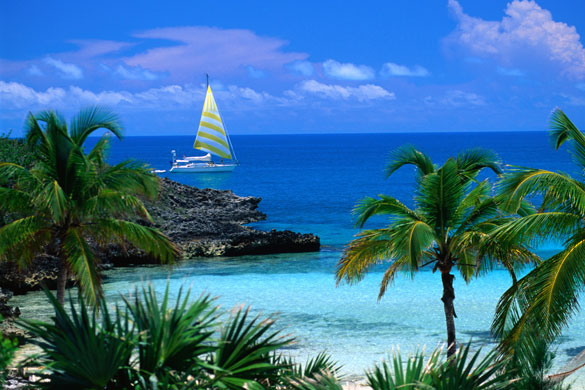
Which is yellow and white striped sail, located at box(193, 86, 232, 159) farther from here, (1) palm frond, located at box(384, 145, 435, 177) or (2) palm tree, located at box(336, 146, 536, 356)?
(2) palm tree, located at box(336, 146, 536, 356)

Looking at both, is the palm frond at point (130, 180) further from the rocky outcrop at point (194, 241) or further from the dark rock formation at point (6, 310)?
the rocky outcrop at point (194, 241)

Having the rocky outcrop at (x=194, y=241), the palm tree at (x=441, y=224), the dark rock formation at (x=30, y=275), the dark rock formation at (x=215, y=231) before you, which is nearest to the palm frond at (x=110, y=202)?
the palm tree at (x=441, y=224)

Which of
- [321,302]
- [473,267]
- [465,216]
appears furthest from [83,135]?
[321,302]

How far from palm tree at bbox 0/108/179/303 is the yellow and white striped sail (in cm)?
6682

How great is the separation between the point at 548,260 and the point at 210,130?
72864mm

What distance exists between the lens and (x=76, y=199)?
13633mm

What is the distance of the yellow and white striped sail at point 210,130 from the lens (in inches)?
3179

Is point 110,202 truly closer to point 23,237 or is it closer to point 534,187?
point 23,237

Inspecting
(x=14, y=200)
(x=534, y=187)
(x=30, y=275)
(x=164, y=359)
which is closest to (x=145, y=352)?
(x=164, y=359)

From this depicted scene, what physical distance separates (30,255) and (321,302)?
1265cm

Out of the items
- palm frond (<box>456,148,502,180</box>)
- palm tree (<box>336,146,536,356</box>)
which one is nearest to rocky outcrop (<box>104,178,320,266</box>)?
palm tree (<box>336,146,536,356</box>)

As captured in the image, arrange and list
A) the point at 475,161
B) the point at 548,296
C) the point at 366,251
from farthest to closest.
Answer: the point at 475,161, the point at 366,251, the point at 548,296

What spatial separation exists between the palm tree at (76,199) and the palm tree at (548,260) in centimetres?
660

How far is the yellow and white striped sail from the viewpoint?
80750 mm
